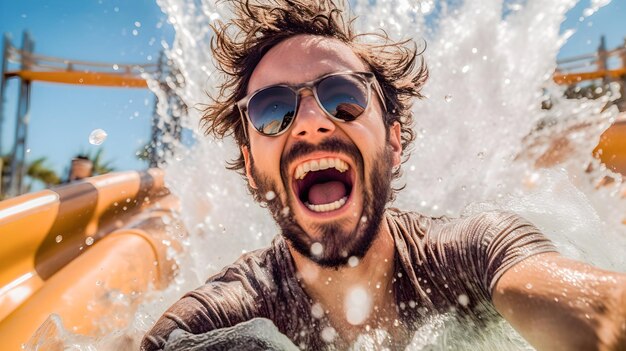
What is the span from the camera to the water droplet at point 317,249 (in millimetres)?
1492

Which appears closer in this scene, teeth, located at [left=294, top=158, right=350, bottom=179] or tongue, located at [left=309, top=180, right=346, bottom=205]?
teeth, located at [left=294, top=158, right=350, bottom=179]

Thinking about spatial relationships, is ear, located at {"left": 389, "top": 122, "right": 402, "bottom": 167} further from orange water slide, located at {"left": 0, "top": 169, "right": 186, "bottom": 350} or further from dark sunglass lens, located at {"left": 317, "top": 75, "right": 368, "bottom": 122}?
orange water slide, located at {"left": 0, "top": 169, "right": 186, "bottom": 350}

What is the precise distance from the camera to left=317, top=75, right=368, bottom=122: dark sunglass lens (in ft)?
4.97

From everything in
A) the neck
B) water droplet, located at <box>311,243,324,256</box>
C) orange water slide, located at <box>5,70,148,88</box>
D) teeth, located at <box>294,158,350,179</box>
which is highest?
orange water slide, located at <box>5,70,148,88</box>

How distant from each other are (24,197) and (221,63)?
1.20 meters

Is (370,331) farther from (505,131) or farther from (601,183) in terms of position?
(505,131)

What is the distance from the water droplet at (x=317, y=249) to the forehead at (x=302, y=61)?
1.91ft

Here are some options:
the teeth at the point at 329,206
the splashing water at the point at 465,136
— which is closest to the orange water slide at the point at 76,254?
the splashing water at the point at 465,136

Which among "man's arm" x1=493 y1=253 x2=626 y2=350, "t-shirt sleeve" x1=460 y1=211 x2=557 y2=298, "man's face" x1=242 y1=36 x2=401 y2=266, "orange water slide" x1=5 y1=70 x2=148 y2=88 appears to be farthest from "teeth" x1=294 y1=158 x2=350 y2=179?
"orange water slide" x1=5 y1=70 x2=148 y2=88

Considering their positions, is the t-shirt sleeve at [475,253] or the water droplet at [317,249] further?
the water droplet at [317,249]

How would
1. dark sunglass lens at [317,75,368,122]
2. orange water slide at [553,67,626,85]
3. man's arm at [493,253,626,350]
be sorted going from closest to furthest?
1. man's arm at [493,253,626,350]
2. dark sunglass lens at [317,75,368,122]
3. orange water slide at [553,67,626,85]

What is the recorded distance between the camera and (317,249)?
1498 mm

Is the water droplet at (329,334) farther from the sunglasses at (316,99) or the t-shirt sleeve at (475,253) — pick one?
the sunglasses at (316,99)

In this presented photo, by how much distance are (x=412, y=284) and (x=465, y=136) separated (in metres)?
2.51
